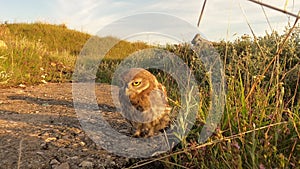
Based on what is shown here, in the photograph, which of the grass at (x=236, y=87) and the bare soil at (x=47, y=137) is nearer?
the grass at (x=236, y=87)

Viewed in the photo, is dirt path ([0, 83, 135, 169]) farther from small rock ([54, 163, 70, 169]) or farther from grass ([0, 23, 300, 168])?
grass ([0, 23, 300, 168])

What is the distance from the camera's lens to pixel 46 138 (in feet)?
11.9

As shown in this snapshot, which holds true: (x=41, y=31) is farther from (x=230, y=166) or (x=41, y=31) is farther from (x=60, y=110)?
(x=230, y=166)

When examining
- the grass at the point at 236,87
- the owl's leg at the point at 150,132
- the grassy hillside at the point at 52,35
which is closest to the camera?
the grass at the point at 236,87

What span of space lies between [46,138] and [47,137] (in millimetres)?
36

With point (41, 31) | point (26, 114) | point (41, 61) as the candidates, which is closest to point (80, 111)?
point (26, 114)

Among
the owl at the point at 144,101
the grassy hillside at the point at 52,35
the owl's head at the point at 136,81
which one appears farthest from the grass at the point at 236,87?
the owl's head at the point at 136,81

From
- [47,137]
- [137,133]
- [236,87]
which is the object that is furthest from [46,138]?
[236,87]

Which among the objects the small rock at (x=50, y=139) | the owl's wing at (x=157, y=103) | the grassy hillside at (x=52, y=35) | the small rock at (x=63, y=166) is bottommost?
the small rock at (x=63, y=166)

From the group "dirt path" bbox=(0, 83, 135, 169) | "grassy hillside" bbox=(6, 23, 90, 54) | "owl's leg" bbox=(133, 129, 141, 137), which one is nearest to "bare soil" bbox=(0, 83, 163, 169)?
"dirt path" bbox=(0, 83, 135, 169)

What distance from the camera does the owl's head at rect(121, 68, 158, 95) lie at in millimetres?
3219

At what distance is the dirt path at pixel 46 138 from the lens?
313 centimetres

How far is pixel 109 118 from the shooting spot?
467 centimetres

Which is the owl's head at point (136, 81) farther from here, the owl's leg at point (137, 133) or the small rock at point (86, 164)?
the small rock at point (86, 164)
